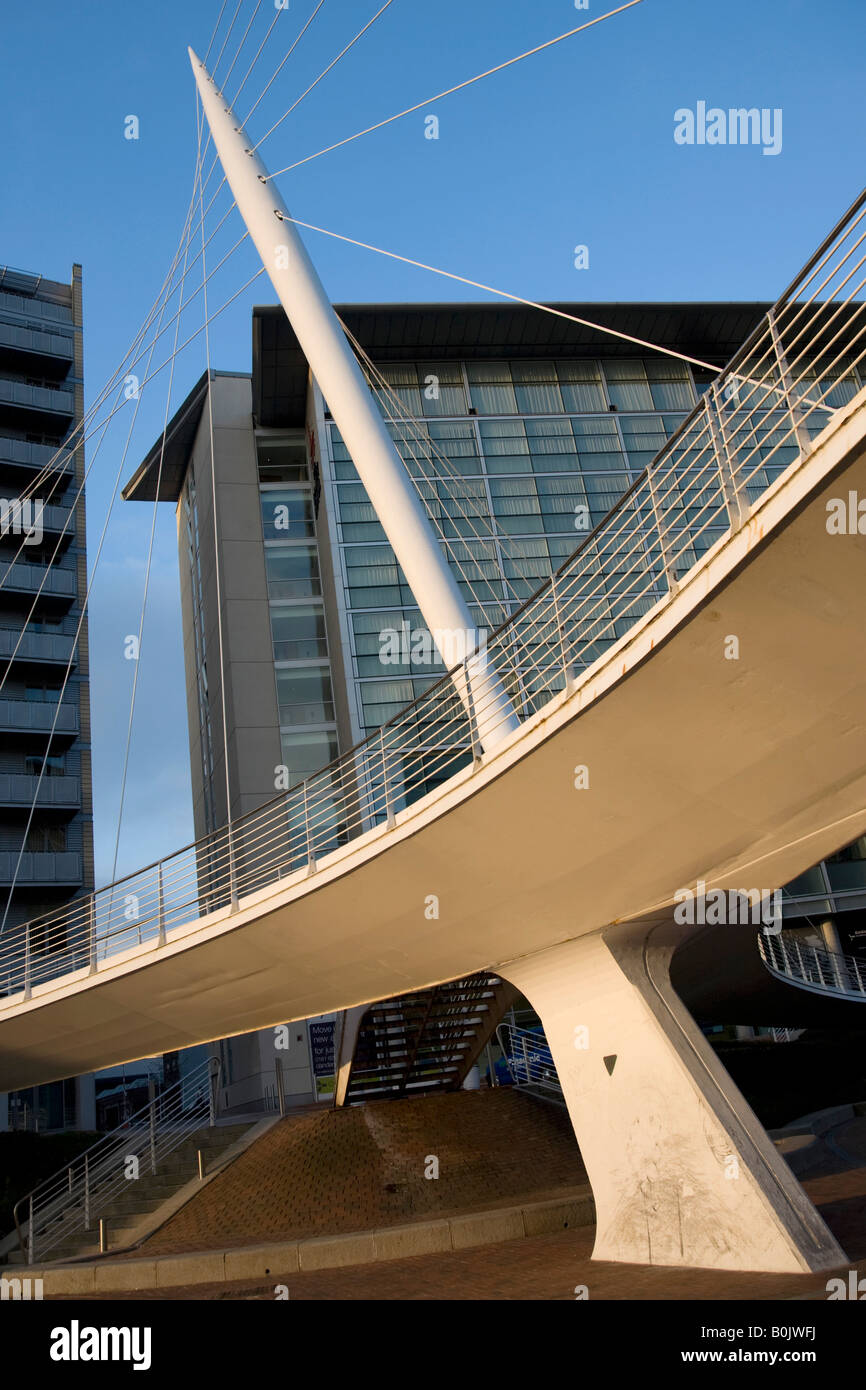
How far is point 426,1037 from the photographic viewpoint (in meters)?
18.6

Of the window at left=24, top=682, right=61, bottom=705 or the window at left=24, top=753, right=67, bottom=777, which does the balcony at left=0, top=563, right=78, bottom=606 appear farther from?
the window at left=24, top=753, right=67, bottom=777

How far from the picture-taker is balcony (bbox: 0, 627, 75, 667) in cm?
3722

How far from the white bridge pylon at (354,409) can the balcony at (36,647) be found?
23298 millimetres

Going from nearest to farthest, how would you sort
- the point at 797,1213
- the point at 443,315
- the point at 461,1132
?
the point at 797,1213 < the point at 461,1132 < the point at 443,315

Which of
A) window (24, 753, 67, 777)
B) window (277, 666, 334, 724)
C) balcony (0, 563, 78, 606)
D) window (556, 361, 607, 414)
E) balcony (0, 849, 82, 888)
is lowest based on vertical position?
balcony (0, 849, 82, 888)

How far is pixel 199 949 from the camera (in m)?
13.7

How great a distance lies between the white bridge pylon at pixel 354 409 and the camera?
13398 mm

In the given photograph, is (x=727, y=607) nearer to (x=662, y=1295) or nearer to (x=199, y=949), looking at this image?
(x=662, y=1295)

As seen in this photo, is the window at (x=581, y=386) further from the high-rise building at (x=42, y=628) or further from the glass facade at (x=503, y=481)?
the high-rise building at (x=42, y=628)

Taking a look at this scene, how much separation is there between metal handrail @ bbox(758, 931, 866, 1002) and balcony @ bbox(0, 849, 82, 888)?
22.1m

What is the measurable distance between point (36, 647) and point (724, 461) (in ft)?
111

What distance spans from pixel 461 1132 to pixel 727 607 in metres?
12.3

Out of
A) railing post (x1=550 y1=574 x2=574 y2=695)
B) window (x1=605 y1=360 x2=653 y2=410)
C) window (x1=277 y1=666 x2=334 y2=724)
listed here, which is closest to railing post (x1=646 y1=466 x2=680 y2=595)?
railing post (x1=550 y1=574 x2=574 y2=695)
